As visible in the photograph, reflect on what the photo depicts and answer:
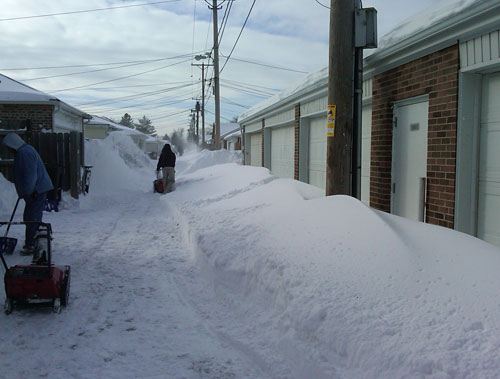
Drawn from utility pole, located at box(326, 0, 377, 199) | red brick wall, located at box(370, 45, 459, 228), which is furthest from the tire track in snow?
red brick wall, located at box(370, 45, 459, 228)

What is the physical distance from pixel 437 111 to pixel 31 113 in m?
12.1

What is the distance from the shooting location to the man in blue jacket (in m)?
6.47

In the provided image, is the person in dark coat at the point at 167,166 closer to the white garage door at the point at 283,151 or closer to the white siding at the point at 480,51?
the white garage door at the point at 283,151

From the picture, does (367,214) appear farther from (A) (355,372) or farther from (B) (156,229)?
Answer: (B) (156,229)

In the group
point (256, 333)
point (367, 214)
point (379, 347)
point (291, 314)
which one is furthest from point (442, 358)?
point (367, 214)

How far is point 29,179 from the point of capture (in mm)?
6555

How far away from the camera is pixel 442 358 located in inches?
104

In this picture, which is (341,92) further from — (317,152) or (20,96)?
(20,96)

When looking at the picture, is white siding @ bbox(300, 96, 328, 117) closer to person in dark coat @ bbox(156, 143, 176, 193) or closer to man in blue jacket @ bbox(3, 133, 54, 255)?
man in blue jacket @ bbox(3, 133, 54, 255)

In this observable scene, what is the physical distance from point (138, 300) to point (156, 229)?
4.47m

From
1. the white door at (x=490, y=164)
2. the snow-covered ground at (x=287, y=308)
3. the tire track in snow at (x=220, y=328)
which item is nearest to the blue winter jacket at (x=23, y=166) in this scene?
the snow-covered ground at (x=287, y=308)

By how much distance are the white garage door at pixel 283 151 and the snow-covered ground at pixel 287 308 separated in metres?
5.72

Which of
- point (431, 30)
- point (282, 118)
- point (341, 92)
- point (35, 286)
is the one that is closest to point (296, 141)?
point (282, 118)

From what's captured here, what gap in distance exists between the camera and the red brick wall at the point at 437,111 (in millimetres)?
5023
